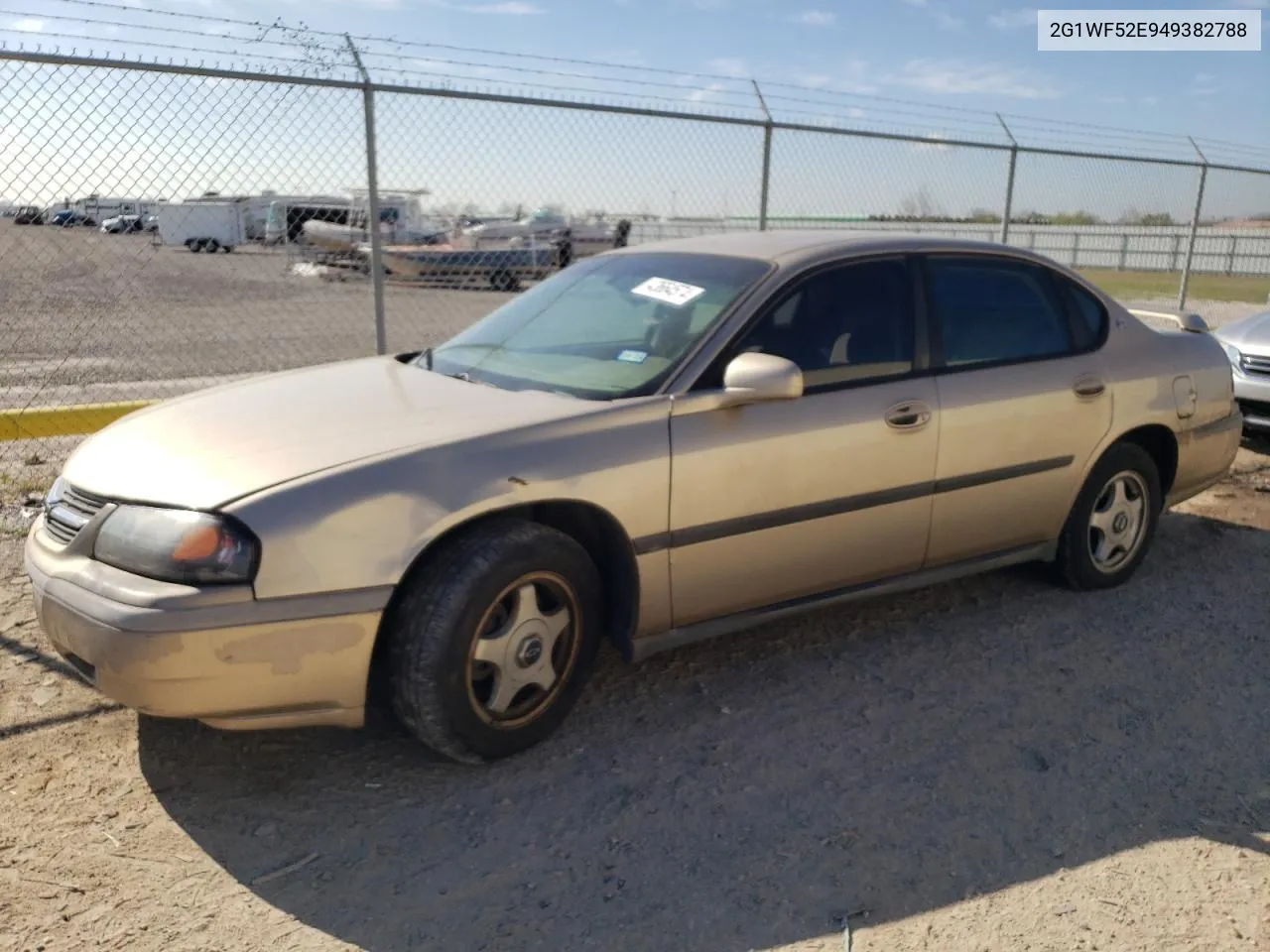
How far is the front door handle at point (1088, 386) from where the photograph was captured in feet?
14.4

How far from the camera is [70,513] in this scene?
10.2 ft

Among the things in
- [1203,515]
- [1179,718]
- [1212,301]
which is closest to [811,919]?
[1179,718]

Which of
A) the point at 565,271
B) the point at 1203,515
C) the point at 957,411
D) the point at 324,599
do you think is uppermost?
the point at 565,271

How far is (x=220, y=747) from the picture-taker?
3.27 m

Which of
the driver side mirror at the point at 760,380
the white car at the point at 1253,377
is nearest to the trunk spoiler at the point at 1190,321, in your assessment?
the white car at the point at 1253,377

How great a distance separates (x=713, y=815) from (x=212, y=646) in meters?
1.42

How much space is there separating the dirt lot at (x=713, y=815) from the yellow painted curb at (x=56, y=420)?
61.9 inches

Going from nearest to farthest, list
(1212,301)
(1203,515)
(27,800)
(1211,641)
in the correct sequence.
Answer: (27,800), (1211,641), (1203,515), (1212,301)

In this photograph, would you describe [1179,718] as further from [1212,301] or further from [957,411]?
[1212,301]

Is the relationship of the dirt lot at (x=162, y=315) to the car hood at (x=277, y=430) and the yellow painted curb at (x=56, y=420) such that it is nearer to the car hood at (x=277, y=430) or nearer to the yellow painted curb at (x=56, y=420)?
the yellow painted curb at (x=56, y=420)

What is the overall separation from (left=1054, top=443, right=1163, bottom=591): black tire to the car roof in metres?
1.03

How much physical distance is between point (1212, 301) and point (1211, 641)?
1745 centimetres

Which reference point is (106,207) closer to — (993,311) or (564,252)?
(993,311)

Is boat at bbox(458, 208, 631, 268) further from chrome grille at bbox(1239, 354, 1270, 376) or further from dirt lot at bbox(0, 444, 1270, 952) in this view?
dirt lot at bbox(0, 444, 1270, 952)
